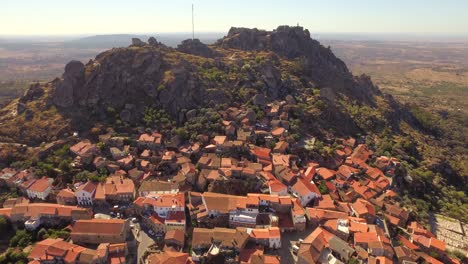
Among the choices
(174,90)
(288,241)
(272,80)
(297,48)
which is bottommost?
(288,241)

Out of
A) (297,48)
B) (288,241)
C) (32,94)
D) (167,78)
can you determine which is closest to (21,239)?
(288,241)

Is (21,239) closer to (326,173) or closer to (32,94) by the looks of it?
(32,94)

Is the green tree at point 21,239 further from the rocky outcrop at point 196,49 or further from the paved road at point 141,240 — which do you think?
the rocky outcrop at point 196,49

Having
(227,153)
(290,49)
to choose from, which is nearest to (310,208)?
(227,153)

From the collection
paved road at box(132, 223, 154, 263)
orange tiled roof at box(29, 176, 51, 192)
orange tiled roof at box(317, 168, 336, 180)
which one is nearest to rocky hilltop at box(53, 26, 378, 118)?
orange tiled roof at box(29, 176, 51, 192)

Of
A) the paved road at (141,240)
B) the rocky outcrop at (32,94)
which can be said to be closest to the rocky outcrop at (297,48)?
the rocky outcrop at (32,94)

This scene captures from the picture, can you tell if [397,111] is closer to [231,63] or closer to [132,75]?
[231,63]
